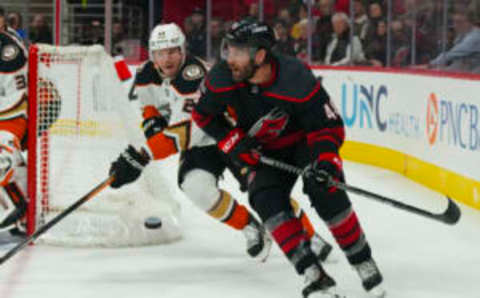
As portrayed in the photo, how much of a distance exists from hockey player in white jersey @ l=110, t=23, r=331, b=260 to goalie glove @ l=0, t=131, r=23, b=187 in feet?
2.03

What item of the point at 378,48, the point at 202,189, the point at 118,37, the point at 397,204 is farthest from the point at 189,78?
the point at 118,37

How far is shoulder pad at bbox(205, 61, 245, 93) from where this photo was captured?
12.0 feet

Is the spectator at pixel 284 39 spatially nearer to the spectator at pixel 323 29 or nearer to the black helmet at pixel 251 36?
the spectator at pixel 323 29

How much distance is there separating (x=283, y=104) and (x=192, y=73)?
1.04 m

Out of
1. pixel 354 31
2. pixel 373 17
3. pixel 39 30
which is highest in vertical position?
pixel 373 17

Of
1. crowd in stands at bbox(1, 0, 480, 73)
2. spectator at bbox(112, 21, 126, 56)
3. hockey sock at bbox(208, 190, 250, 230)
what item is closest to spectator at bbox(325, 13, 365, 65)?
crowd in stands at bbox(1, 0, 480, 73)

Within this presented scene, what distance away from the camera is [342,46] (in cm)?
872

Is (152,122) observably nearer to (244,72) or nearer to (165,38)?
(165,38)

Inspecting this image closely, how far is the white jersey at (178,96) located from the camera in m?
4.35

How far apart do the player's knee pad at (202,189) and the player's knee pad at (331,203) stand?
0.82 metres

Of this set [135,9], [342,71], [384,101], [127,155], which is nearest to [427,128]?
[384,101]

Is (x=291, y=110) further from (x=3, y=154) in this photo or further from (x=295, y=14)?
(x=295, y=14)

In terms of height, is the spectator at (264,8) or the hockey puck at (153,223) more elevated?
the spectator at (264,8)

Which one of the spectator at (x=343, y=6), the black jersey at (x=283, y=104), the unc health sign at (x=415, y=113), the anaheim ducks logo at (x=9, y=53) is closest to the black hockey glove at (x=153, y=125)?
the anaheim ducks logo at (x=9, y=53)
